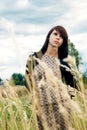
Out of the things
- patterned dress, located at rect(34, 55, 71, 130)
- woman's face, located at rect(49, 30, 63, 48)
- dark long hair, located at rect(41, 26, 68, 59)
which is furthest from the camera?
dark long hair, located at rect(41, 26, 68, 59)

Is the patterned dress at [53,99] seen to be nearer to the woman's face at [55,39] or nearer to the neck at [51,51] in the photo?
the neck at [51,51]

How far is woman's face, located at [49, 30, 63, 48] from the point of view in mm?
3852

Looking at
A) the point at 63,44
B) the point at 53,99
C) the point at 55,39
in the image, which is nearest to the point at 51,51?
the point at 55,39

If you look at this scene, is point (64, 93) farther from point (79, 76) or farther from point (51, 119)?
point (51, 119)

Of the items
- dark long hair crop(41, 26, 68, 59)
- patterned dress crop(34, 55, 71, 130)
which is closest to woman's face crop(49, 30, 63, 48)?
dark long hair crop(41, 26, 68, 59)

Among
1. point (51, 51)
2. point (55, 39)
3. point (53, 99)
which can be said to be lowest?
point (53, 99)

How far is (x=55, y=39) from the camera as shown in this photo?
393 centimetres

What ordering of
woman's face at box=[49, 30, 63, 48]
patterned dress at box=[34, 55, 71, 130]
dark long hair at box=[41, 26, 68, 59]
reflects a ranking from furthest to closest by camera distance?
dark long hair at box=[41, 26, 68, 59], woman's face at box=[49, 30, 63, 48], patterned dress at box=[34, 55, 71, 130]

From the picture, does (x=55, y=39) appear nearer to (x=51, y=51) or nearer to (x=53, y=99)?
(x=51, y=51)

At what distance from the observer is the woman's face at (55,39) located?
3852 mm

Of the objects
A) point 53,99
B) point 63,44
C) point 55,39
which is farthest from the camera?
point 63,44

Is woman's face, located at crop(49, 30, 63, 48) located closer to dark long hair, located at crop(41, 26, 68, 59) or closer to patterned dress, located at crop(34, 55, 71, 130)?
dark long hair, located at crop(41, 26, 68, 59)

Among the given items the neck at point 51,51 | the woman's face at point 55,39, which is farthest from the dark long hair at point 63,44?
the neck at point 51,51

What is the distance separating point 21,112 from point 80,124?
59 cm
